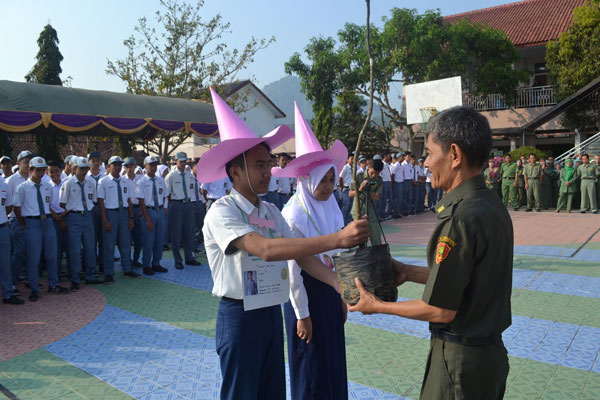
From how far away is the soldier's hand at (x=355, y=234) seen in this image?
74.8 inches

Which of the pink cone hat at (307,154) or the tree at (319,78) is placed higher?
the tree at (319,78)

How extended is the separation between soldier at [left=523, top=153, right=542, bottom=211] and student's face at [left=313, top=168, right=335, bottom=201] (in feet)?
51.7

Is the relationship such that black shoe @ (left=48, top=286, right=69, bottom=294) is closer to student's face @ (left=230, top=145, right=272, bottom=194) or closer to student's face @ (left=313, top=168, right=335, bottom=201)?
student's face @ (left=313, top=168, right=335, bottom=201)

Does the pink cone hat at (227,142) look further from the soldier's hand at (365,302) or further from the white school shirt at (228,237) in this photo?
the soldier's hand at (365,302)

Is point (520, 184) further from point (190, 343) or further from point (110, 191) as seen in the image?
point (190, 343)

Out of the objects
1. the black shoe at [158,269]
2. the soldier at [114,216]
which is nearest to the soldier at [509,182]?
the black shoe at [158,269]

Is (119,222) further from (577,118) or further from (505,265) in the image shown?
(577,118)

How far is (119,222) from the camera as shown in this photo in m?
8.09

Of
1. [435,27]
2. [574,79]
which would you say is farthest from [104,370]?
[574,79]

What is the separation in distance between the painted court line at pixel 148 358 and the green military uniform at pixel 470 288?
1.98 meters

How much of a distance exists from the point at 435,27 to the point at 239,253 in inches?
838

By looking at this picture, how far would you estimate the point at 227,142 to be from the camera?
228cm

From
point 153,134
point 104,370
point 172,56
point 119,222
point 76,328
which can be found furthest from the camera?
point 172,56

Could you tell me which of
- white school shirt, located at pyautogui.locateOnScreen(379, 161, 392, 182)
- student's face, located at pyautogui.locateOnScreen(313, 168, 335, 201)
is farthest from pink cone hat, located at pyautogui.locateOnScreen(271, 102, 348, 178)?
white school shirt, located at pyautogui.locateOnScreen(379, 161, 392, 182)
